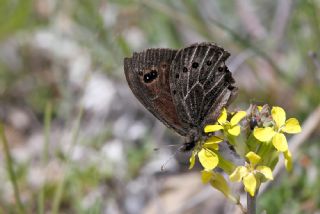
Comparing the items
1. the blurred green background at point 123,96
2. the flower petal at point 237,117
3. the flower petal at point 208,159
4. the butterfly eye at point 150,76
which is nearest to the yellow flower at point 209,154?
the flower petal at point 208,159

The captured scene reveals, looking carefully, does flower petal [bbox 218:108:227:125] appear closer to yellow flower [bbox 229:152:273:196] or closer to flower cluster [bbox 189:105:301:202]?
flower cluster [bbox 189:105:301:202]

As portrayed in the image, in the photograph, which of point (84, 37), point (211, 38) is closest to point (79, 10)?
point (84, 37)

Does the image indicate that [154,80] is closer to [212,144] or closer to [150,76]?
[150,76]

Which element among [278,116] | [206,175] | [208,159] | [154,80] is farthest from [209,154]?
[154,80]

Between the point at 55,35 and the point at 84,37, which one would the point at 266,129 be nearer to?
the point at 84,37

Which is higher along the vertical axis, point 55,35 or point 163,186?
point 55,35
